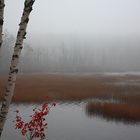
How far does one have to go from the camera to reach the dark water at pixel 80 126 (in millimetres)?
18859

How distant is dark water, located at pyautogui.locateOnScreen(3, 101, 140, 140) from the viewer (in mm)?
18859

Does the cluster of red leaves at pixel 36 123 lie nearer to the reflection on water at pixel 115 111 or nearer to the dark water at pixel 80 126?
the dark water at pixel 80 126

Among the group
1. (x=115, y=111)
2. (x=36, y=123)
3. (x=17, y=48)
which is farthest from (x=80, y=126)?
(x=17, y=48)

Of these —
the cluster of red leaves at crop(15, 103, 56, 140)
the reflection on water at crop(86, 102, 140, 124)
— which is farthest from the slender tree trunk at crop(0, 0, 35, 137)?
the reflection on water at crop(86, 102, 140, 124)

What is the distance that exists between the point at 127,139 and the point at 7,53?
74.7m

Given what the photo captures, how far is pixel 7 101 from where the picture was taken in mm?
4512

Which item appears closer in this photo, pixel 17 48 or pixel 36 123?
pixel 17 48

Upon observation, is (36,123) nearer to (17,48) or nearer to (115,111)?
(17,48)

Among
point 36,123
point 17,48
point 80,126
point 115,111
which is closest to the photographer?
point 17,48

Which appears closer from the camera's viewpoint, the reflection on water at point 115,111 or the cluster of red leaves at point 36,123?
the cluster of red leaves at point 36,123

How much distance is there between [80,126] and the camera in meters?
21.4

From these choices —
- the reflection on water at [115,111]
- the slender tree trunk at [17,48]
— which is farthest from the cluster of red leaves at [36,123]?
the reflection on water at [115,111]

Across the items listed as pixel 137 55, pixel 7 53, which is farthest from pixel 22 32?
pixel 137 55

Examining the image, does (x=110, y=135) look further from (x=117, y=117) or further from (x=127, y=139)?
(x=117, y=117)
